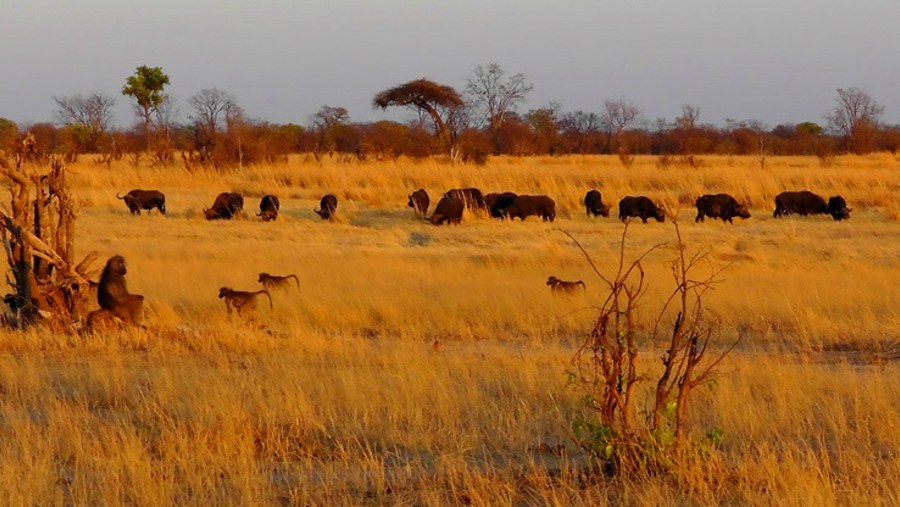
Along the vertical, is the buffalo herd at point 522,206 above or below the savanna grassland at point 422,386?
above

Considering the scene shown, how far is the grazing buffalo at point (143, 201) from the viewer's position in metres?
24.4

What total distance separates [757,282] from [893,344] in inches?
166

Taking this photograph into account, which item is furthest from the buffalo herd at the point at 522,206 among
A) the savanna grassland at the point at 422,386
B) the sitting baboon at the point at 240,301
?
the sitting baboon at the point at 240,301

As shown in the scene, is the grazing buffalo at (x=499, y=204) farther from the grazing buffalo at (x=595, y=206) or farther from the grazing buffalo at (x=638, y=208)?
the grazing buffalo at (x=638, y=208)

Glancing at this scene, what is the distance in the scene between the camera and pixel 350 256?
57.8ft

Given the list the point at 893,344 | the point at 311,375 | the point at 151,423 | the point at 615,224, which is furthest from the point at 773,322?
the point at 615,224

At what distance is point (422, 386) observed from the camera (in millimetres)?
7090

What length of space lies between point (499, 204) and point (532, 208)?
79 cm

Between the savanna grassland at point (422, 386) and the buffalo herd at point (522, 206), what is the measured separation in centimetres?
493

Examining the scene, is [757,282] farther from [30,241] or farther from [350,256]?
[30,241]

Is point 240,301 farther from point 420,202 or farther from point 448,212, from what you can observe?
point 420,202

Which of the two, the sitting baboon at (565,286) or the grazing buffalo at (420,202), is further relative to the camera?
the grazing buffalo at (420,202)

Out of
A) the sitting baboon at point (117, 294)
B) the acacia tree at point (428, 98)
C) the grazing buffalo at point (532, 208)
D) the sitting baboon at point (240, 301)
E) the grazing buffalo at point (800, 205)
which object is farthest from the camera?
the acacia tree at point (428, 98)

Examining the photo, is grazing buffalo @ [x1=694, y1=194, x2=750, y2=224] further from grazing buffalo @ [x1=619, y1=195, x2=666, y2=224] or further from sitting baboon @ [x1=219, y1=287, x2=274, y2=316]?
sitting baboon @ [x1=219, y1=287, x2=274, y2=316]
